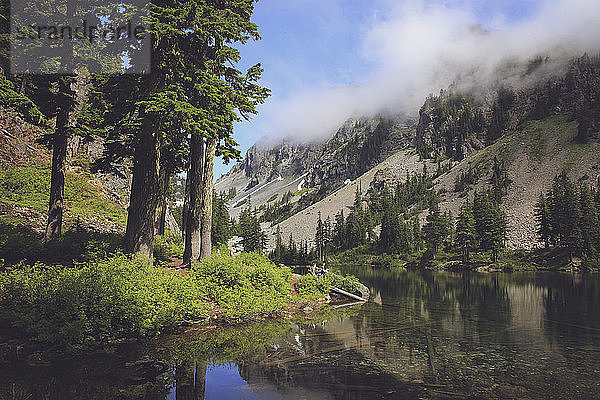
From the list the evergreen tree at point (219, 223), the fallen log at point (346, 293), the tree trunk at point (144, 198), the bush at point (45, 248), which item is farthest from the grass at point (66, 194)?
the evergreen tree at point (219, 223)

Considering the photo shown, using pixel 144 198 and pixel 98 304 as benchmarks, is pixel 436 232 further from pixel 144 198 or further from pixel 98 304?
pixel 98 304

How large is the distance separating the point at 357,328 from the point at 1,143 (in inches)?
1418

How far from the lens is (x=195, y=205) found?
18.6 meters

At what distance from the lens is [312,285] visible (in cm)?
2209

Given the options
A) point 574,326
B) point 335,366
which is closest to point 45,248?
point 335,366

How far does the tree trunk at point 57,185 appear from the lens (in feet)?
57.9

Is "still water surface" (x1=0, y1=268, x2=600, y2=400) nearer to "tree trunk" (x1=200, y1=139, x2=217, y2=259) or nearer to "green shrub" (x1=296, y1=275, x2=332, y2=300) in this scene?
"green shrub" (x1=296, y1=275, x2=332, y2=300)

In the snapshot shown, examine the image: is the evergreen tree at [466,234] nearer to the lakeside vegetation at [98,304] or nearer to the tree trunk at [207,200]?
the tree trunk at [207,200]

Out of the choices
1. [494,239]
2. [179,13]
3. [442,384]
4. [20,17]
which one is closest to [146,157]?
[179,13]

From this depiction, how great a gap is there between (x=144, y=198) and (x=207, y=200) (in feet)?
14.4

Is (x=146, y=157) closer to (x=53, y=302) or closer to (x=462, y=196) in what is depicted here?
(x=53, y=302)

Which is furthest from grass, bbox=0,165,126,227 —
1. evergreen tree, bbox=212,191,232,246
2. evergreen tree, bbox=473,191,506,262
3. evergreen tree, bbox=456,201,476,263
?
evergreen tree, bbox=473,191,506,262

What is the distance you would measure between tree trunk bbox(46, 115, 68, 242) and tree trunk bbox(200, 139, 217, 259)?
6741mm

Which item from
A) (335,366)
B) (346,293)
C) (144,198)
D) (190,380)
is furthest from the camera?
(346,293)
